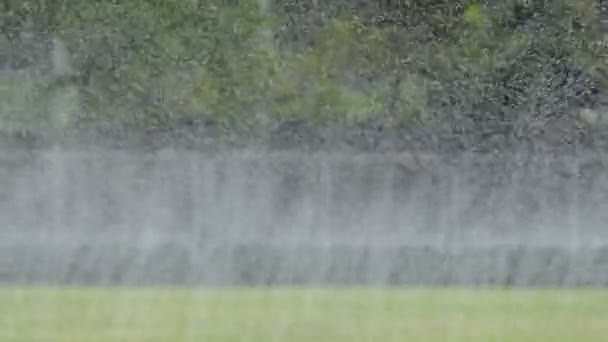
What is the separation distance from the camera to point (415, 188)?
3.92m

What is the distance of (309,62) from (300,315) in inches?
66.5

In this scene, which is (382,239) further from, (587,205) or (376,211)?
(587,205)

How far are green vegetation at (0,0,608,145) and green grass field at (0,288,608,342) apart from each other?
3.82ft

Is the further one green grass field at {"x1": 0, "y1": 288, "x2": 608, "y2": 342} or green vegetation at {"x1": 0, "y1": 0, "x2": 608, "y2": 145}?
green vegetation at {"x1": 0, "y1": 0, "x2": 608, "y2": 145}

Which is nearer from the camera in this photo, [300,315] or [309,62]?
[300,315]

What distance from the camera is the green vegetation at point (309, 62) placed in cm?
415

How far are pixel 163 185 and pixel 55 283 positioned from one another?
0.70 meters

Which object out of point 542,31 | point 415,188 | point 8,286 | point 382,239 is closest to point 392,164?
point 415,188

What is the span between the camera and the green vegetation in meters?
4.15

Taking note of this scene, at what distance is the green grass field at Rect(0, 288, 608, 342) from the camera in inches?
95.7

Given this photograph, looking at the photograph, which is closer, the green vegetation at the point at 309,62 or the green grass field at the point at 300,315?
the green grass field at the point at 300,315

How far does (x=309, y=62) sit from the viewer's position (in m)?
4.18

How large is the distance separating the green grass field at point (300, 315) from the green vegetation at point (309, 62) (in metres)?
1.16

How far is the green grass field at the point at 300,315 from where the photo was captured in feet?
7.97
